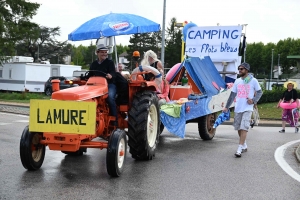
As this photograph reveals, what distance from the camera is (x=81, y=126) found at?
6.83m

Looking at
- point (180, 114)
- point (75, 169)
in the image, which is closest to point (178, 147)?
point (180, 114)

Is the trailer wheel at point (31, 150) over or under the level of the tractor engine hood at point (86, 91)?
under

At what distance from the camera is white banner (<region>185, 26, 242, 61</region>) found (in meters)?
15.0

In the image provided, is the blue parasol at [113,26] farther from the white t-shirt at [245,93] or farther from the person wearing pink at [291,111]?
the person wearing pink at [291,111]

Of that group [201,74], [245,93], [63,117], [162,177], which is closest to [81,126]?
[63,117]

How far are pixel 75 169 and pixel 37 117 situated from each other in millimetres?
1224

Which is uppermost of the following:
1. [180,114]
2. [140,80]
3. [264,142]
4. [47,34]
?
[47,34]

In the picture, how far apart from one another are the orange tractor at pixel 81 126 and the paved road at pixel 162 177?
0.31m

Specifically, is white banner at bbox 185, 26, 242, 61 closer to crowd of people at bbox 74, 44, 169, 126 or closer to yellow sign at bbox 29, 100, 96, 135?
crowd of people at bbox 74, 44, 169, 126

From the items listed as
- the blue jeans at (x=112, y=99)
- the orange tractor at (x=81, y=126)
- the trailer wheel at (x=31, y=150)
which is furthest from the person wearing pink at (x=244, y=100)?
the trailer wheel at (x=31, y=150)

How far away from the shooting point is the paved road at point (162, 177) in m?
6.23

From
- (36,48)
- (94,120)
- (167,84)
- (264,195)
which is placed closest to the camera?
(264,195)

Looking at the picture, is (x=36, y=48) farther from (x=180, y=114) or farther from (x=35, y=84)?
(x=180, y=114)

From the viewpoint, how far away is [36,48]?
7762 cm
